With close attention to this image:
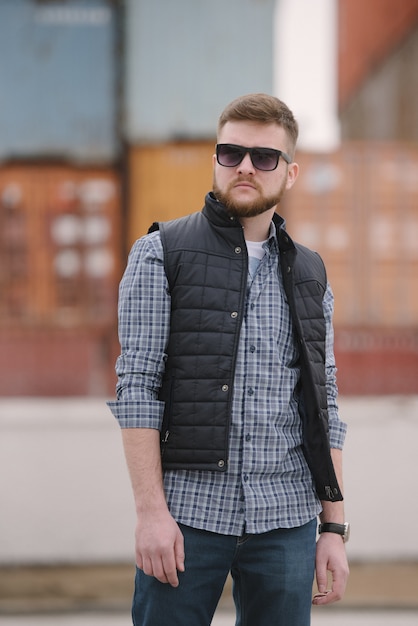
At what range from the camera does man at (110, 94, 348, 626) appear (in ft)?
5.12

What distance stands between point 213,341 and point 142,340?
13cm

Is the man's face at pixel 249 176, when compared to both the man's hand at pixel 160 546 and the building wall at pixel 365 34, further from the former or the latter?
the building wall at pixel 365 34

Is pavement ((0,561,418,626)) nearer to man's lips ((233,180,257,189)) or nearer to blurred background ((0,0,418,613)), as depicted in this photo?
blurred background ((0,0,418,613))

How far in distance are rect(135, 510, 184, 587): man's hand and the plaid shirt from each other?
5 cm

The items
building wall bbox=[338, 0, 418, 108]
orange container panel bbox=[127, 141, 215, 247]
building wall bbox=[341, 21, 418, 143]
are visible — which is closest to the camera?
orange container panel bbox=[127, 141, 215, 247]

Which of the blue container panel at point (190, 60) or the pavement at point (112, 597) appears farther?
the blue container panel at point (190, 60)

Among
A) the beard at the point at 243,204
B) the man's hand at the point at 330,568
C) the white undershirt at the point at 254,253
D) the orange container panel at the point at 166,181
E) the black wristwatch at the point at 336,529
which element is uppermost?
the orange container panel at the point at 166,181

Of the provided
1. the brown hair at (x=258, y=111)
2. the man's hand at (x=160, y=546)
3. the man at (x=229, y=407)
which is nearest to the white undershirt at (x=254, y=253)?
the man at (x=229, y=407)

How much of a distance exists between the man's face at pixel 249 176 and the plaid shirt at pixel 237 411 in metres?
0.16

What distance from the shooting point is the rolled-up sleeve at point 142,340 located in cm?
156

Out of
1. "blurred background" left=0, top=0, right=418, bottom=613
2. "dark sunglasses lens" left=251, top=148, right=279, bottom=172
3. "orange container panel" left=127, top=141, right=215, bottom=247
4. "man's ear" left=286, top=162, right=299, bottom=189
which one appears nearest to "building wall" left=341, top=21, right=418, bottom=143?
"blurred background" left=0, top=0, right=418, bottom=613

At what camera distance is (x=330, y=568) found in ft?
5.56

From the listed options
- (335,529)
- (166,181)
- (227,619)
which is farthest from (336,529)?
(166,181)

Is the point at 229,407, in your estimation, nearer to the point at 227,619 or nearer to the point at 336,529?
the point at 336,529
